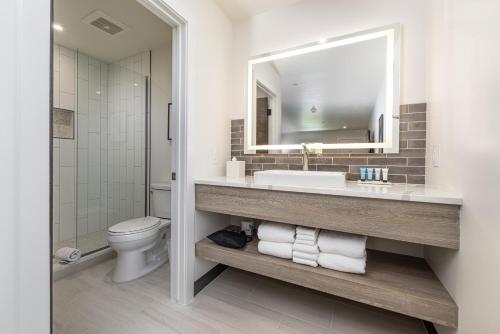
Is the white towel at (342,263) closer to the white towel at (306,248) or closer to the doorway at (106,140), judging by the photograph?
the white towel at (306,248)

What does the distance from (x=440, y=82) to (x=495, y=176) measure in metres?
0.70

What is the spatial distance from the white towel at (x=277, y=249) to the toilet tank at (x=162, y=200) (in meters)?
1.25

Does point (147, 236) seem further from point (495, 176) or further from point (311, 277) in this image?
point (495, 176)

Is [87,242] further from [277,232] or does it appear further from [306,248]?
[306,248]

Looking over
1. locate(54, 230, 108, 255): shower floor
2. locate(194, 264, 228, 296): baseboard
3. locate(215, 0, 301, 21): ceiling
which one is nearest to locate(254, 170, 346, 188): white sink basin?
locate(194, 264, 228, 296): baseboard

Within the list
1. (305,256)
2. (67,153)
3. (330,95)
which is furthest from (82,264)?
(330,95)

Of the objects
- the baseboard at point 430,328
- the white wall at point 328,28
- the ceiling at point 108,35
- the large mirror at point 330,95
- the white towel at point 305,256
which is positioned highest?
the ceiling at point 108,35

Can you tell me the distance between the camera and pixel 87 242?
221cm

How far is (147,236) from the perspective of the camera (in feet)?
5.79

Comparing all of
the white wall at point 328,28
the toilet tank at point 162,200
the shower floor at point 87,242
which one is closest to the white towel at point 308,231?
the white wall at point 328,28

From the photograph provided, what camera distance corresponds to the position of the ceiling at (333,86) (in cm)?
149

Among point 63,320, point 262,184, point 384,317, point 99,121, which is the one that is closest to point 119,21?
point 99,121

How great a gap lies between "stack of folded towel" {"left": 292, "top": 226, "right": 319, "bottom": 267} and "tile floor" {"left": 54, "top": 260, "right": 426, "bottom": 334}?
1.46 ft

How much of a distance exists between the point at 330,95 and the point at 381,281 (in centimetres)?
129
